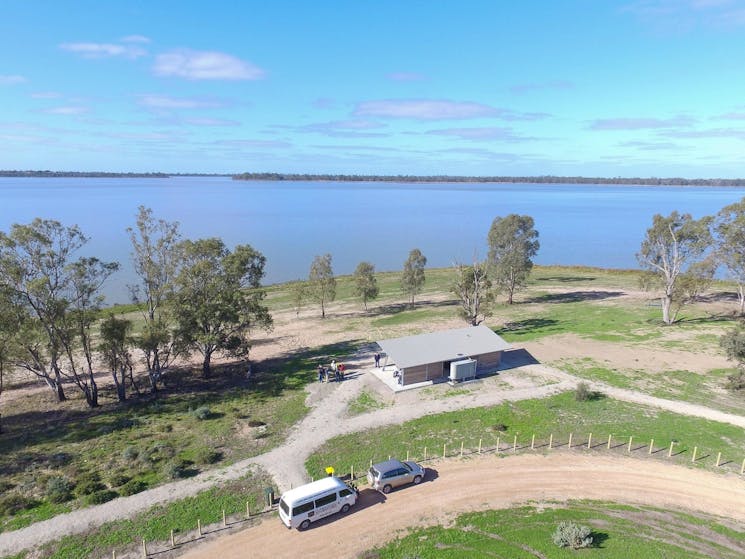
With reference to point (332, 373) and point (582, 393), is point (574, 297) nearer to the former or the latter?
point (582, 393)

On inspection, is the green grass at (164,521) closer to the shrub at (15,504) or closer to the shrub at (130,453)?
the shrub at (15,504)

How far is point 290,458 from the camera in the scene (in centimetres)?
2702

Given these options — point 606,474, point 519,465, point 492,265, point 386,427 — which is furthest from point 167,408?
point 492,265

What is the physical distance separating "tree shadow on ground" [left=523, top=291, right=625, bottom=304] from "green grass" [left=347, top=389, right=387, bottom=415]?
135 feet

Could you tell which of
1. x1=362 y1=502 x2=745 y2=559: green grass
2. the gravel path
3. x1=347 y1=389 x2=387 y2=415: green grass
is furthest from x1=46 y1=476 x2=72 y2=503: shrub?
x1=347 y1=389 x2=387 y2=415: green grass

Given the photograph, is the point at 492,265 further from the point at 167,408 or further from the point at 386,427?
the point at 167,408

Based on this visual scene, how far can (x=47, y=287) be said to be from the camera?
110 ft

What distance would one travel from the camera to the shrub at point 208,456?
1045 inches

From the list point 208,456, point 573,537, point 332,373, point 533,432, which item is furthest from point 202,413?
point 573,537

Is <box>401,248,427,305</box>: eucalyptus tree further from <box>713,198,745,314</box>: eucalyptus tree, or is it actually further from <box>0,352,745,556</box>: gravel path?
<box>713,198,745,314</box>: eucalyptus tree

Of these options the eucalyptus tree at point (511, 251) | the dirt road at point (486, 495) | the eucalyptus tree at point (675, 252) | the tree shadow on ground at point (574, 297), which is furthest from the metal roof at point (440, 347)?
the tree shadow on ground at point (574, 297)

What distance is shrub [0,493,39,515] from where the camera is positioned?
22241mm

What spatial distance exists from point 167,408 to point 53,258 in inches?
588

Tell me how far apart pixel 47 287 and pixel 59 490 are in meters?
17.1
